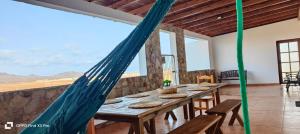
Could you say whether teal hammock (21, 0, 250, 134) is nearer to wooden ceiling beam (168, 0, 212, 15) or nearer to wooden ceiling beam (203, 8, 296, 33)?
wooden ceiling beam (168, 0, 212, 15)

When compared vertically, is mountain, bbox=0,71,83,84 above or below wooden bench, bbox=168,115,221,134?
above

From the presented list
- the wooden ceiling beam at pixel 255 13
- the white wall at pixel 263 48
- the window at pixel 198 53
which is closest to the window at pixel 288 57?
the white wall at pixel 263 48

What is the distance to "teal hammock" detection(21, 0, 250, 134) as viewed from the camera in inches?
19.7

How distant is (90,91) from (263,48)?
29.8 feet

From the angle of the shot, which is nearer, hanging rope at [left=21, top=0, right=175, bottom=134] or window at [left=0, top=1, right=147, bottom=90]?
hanging rope at [left=21, top=0, right=175, bottom=134]

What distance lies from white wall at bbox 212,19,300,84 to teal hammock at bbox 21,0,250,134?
8061 millimetres

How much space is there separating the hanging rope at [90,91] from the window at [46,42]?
217cm

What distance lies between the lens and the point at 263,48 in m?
8.50

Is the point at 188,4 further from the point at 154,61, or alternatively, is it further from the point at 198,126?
the point at 198,126

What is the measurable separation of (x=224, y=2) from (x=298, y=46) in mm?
4463

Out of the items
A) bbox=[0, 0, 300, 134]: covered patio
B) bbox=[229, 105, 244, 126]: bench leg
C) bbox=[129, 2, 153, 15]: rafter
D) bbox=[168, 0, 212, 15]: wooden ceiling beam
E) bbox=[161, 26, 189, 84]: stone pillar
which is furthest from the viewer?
bbox=[161, 26, 189, 84]: stone pillar

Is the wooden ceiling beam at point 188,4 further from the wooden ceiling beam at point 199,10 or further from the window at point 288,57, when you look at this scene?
the window at point 288,57

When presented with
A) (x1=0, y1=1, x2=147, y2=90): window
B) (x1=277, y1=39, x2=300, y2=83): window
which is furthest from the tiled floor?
(x1=277, y1=39, x2=300, y2=83): window

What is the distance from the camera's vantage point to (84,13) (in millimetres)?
3795
